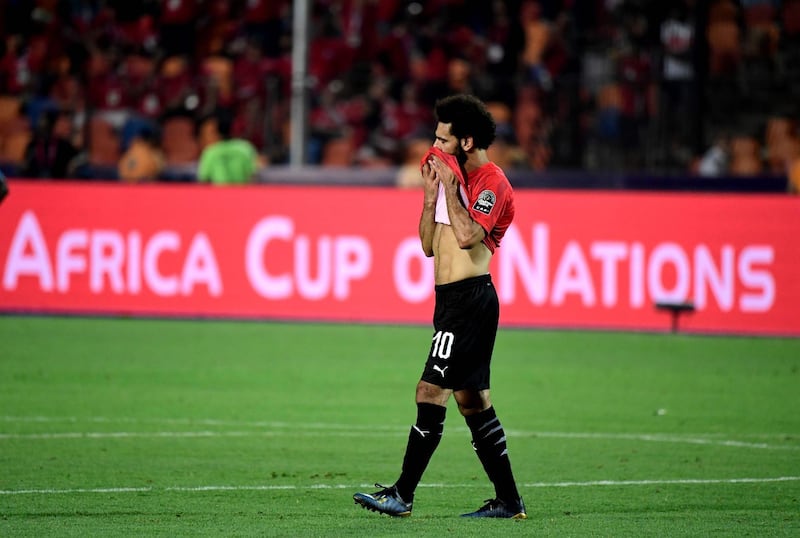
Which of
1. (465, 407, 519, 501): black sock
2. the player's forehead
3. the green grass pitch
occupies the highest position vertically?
the player's forehead

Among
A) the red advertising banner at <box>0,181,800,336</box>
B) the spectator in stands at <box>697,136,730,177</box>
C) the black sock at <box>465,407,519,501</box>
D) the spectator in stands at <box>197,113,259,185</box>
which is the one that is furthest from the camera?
the spectator in stands at <box>697,136,730,177</box>

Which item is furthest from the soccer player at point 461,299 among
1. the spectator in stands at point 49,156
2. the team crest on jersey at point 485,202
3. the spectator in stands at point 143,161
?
the spectator in stands at point 49,156

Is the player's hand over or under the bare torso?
over

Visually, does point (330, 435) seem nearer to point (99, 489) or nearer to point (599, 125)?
point (99, 489)

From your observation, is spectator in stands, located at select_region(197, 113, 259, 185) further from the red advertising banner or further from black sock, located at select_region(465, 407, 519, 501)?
black sock, located at select_region(465, 407, 519, 501)

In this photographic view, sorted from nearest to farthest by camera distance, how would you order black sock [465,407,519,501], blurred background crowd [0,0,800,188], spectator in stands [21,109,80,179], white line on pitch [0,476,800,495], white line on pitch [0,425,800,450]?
black sock [465,407,519,501] → white line on pitch [0,476,800,495] → white line on pitch [0,425,800,450] → blurred background crowd [0,0,800,188] → spectator in stands [21,109,80,179]

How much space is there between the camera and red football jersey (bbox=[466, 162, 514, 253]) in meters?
7.58

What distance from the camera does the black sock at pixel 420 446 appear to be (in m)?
7.63

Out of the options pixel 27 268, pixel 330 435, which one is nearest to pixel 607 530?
pixel 330 435

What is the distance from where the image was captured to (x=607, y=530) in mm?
7355

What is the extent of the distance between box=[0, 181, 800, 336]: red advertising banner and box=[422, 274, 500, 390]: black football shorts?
34.3ft

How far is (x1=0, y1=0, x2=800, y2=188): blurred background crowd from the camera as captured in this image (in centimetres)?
2195

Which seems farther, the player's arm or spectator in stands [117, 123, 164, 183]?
spectator in stands [117, 123, 164, 183]

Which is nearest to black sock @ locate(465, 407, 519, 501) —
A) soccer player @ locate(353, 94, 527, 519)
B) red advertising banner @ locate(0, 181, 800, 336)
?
soccer player @ locate(353, 94, 527, 519)
